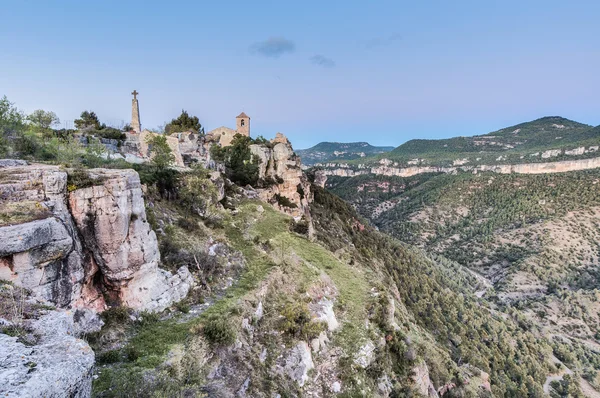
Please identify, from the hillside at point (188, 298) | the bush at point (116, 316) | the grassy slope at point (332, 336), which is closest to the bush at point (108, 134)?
the hillside at point (188, 298)

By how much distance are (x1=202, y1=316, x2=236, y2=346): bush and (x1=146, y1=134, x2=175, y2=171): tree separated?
16.5 m

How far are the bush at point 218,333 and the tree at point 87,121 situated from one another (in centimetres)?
3736

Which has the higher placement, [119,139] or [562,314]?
[119,139]

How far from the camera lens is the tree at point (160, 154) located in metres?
25.3

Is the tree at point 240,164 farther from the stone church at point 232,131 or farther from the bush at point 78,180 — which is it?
the bush at point 78,180

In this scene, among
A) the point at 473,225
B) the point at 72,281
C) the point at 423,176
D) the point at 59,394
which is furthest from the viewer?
the point at 423,176

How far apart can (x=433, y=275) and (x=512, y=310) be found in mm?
18235

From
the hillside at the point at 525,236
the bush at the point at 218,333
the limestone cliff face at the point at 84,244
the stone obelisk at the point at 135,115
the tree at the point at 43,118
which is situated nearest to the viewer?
the limestone cliff face at the point at 84,244

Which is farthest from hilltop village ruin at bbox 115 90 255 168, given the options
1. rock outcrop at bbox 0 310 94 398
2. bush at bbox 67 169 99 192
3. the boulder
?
rock outcrop at bbox 0 310 94 398

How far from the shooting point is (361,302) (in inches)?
844

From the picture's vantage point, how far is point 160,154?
27203 mm

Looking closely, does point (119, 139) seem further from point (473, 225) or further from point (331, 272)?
point (473, 225)

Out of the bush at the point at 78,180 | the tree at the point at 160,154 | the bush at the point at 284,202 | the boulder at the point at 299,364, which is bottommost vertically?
the boulder at the point at 299,364

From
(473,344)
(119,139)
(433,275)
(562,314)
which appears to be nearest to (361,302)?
(473,344)
